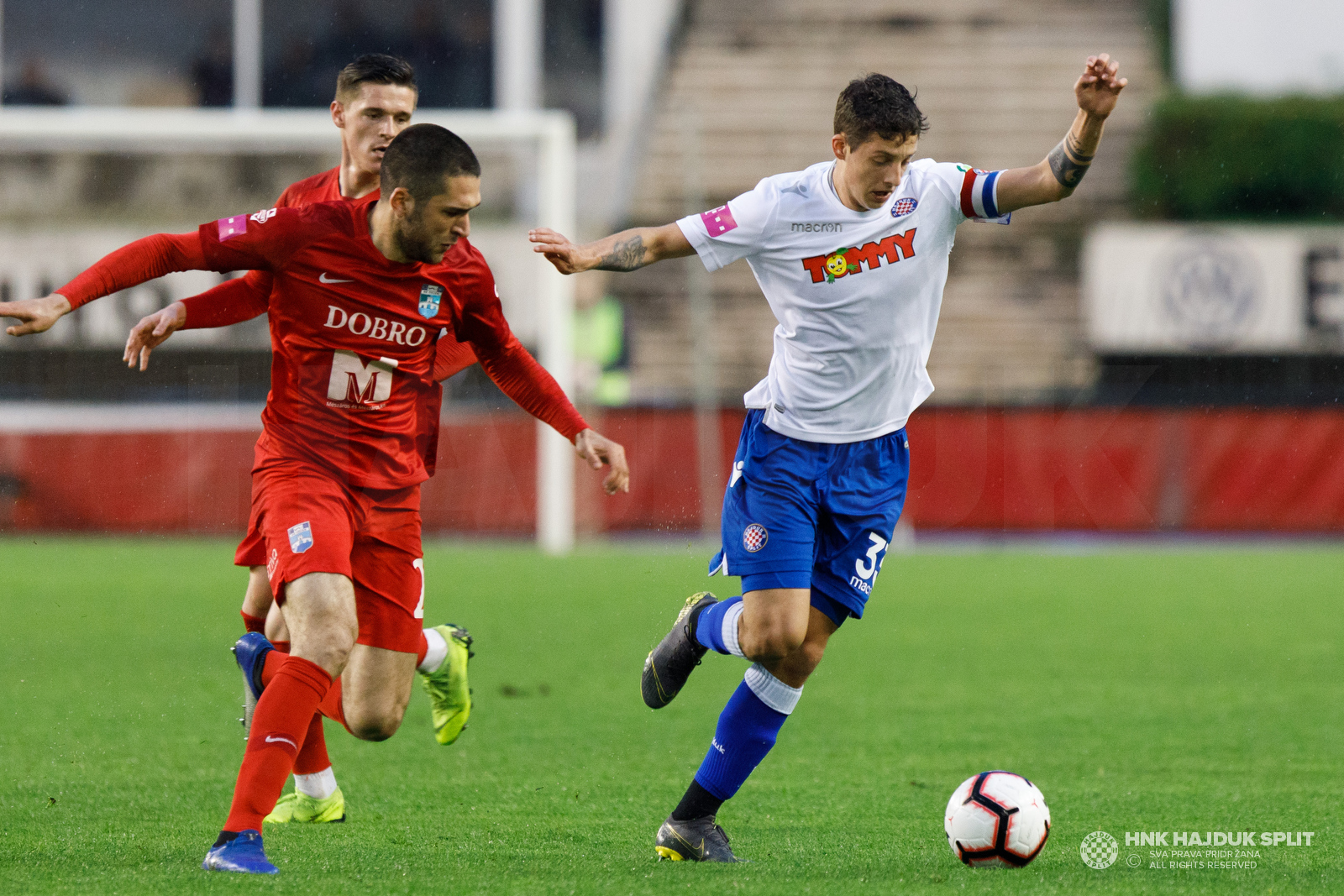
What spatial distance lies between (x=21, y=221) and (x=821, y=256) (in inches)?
493

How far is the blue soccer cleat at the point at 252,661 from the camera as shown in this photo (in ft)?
16.8

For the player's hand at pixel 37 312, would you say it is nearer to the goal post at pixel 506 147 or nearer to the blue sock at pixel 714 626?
the blue sock at pixel 714 626

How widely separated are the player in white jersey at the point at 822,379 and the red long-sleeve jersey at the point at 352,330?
49 cm

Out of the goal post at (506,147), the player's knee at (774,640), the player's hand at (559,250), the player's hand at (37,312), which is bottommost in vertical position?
the player's knee at (774,640)

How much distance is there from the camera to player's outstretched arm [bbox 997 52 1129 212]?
4.55 metres

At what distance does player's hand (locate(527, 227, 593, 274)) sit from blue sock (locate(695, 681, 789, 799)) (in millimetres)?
1301

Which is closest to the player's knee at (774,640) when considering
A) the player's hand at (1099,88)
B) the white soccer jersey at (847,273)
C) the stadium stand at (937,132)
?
the white soccer jersey at (847,273)

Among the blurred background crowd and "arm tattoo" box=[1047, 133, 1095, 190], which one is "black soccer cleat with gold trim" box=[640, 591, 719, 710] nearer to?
"arm tattoo" box=[1047, 133, 1095, 190]

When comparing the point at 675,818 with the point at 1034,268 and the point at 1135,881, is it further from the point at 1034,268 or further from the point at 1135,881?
the point at 1034,268

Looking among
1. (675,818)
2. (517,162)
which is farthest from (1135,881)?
(517,162)

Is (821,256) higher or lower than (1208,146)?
lower

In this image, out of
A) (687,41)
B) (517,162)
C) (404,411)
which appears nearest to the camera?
(404,411)

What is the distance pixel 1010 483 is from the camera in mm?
18953

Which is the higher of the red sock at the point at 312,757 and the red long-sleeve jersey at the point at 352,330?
the red long-sleeve jersey at the point at 352,330
